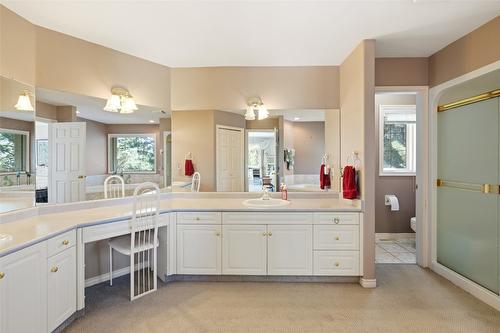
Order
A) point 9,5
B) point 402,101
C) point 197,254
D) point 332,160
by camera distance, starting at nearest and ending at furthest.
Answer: point 9,5, point 197,254, point 332,160, point 402,101

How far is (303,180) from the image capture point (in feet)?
11.2

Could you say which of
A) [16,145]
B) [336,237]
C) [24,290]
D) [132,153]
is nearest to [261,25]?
[132,153]

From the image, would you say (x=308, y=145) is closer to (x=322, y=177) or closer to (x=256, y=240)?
(x=322, y=177)

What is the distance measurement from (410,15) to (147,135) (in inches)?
113

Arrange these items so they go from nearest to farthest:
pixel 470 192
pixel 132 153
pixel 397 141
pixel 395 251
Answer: pixel 470 192 < pixel 132 153 < pixel 395 251 < pixel 397 141

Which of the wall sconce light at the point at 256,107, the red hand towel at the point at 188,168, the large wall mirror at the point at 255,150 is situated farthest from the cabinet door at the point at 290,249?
the wall sconce light at the point at 256,107

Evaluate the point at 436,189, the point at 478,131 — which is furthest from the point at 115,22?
the point at 436,189

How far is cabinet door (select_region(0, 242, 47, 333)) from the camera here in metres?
1.59

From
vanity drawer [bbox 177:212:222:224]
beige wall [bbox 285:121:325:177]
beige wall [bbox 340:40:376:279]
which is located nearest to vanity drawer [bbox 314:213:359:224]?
beige wall [bbox 340:40:376:279]

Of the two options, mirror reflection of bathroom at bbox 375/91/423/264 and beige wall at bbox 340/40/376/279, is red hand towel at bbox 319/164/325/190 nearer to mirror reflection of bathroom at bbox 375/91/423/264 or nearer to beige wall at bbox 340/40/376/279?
beige wall at bbox 340/40/376/279

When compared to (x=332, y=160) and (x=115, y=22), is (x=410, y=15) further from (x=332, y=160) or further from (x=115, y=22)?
(x=115, y=22)

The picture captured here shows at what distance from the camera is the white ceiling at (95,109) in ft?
8.48

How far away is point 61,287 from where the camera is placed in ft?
6.66

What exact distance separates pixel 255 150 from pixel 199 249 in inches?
51.9
